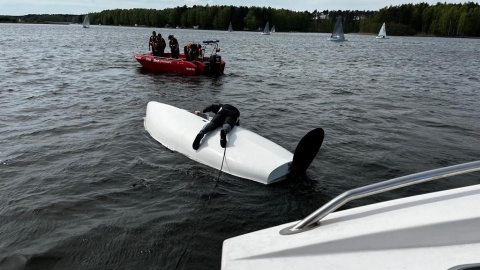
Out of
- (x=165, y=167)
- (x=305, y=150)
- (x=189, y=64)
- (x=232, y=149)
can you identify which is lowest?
(x=165, y=167)

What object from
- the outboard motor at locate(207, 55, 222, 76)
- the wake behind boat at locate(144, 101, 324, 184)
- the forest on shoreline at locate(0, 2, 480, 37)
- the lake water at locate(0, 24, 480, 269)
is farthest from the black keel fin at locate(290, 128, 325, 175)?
the forest on shoreline at locate(0, 2, 480, 37)

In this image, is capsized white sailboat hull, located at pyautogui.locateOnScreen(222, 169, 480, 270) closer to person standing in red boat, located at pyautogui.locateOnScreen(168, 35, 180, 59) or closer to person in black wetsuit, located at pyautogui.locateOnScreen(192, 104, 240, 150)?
person in black wetsuit, located at pyautogui.locateOnScreen(192, 104, 240, 150)

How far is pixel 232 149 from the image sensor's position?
7.09 m

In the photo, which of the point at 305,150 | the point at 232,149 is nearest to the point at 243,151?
the point at 232,149

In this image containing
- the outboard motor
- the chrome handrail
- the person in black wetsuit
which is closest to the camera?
the chrome handrail

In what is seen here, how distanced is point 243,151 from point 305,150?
117cm

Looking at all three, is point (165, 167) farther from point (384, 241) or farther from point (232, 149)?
point (384, 241)

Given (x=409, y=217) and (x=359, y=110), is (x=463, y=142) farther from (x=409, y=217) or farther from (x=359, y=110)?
(x=409, y=217)

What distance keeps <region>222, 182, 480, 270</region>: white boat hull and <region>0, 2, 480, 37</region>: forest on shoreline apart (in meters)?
139

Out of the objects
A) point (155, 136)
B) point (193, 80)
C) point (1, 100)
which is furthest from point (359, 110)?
point (1, 100)

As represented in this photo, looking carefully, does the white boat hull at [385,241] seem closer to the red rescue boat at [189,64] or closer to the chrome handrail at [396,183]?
the chrome handrail at [396,183]

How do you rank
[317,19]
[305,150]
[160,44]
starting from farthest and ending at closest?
1. [317,19]
2. [160,44]
3. [305,150]

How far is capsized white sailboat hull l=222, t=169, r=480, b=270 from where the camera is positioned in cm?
224

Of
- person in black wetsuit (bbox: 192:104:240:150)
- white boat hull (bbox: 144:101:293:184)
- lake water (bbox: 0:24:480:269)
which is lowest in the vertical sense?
lake water (bbox: 0:24:480:269)
